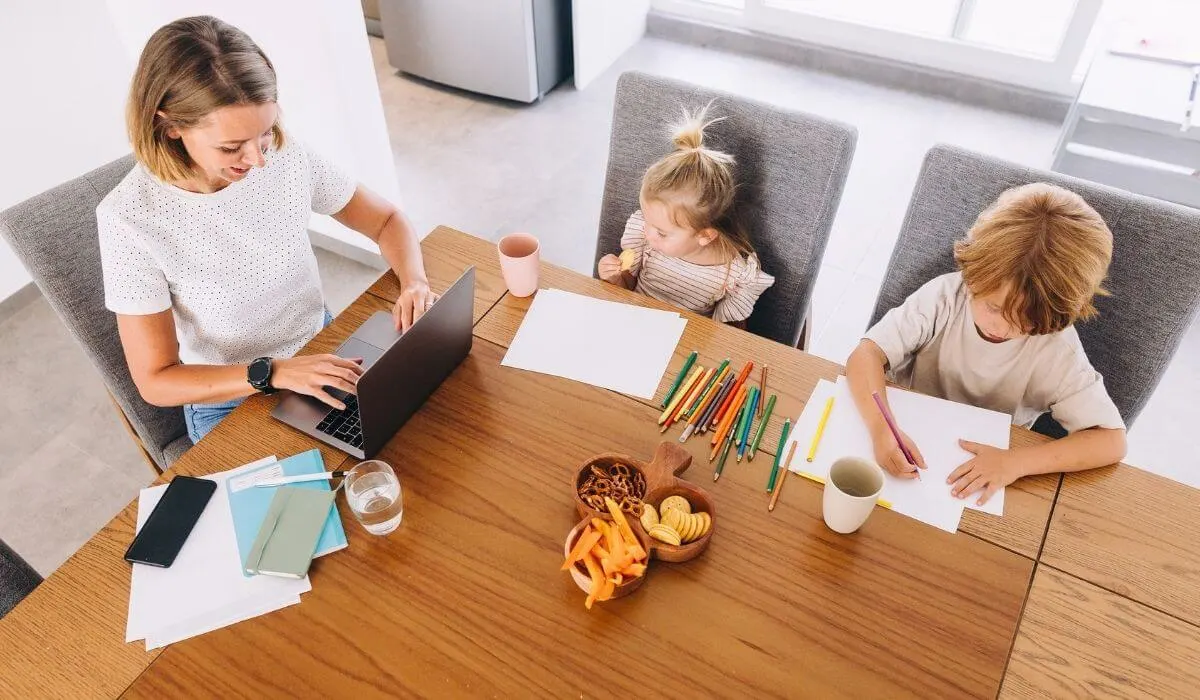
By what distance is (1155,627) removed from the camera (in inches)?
36.5

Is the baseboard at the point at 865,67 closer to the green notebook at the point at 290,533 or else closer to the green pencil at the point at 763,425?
the green pencil at the point at 763,425

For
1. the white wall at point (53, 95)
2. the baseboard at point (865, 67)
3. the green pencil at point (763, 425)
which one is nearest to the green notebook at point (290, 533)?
the green pencil at point (763, 425)

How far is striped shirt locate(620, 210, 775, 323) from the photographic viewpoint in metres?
1.50

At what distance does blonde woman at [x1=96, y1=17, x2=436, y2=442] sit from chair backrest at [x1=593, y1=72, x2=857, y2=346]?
1.60 feet

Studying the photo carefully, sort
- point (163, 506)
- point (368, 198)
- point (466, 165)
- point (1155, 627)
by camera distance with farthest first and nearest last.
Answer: point (466, 165) → point (368, 198) → point (163, 506) → point (1155, 627)

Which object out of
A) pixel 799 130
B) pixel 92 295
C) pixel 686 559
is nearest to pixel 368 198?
pixel 92 295

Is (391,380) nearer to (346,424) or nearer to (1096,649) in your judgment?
(346,424)

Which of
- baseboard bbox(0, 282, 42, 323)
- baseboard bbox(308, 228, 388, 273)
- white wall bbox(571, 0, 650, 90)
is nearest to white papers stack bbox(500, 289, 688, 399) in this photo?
baseboard bbox(308, 228, 388, 273)

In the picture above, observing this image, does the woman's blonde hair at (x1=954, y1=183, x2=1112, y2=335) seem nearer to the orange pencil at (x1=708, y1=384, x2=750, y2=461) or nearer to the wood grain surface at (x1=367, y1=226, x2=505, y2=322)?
the orange pencil at (x1=708, y1=384, x2=750, y2=461)

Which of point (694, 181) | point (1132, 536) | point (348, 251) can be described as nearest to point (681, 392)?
point (694, 181)

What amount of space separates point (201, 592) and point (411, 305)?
0.54 metres

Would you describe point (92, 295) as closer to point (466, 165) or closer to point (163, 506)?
point (163, 506)

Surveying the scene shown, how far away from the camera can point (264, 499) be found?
105 cm

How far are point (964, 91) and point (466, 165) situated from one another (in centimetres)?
219
